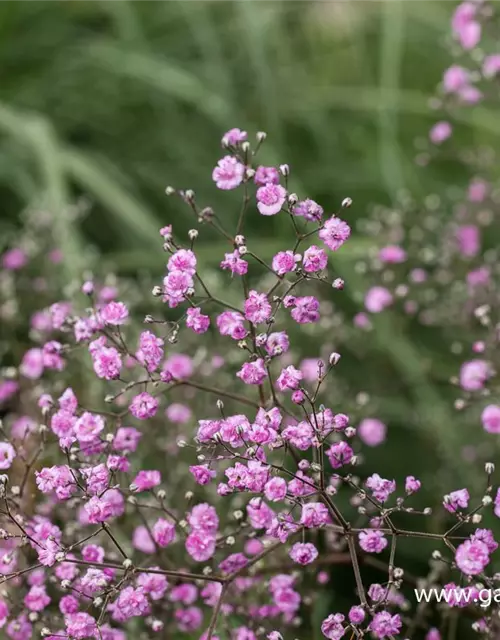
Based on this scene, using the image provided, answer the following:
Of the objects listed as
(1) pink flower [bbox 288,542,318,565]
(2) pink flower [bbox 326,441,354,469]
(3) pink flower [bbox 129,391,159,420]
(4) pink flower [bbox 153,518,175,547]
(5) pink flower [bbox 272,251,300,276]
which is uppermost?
(5) pink flower [bbox 272,251,300,276]

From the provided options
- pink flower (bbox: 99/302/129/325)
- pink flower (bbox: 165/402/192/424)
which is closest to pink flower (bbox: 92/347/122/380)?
pink flower (bbox: 99/302/129/325)

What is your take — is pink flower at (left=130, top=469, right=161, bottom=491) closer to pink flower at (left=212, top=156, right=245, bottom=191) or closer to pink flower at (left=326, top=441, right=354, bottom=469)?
pink flower at (left=326, top=441, right=354, bottom=469)

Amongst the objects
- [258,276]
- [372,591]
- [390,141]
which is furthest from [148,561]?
[390,141]

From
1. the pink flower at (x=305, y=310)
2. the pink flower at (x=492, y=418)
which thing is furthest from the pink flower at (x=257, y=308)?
the pink flower at (x=492, y=418)

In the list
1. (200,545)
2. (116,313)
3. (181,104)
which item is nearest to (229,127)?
(181,104)

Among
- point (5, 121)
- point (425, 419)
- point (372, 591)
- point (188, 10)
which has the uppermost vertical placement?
point (188, 10)

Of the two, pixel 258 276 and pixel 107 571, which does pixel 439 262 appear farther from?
pixel 107 571
